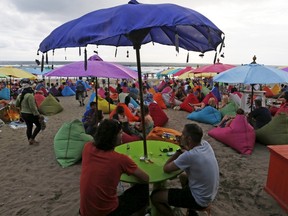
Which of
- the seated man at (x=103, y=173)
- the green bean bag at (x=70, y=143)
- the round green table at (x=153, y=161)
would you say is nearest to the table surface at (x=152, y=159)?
the round green table at (x=153, y=161)

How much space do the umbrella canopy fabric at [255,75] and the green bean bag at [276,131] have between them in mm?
845

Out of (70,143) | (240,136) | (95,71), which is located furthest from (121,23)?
(240,136)

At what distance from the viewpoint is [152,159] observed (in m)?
Result: 2.97

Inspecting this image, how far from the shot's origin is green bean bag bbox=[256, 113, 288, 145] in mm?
5582

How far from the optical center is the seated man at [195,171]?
238 cm

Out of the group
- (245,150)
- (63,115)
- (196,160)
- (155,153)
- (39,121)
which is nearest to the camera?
(196,160)

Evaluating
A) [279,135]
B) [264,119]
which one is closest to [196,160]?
[279,135]

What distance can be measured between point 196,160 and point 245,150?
141 inches

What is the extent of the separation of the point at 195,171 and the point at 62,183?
8.90 ft

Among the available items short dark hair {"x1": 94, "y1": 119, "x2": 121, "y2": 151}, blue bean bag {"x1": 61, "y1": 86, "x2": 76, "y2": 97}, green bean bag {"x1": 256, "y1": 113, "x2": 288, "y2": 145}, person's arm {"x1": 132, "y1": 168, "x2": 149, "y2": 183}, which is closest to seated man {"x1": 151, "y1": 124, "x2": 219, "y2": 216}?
person's arm {"x1": 132, "y1": 168, "x2": 149, "y2": 183}

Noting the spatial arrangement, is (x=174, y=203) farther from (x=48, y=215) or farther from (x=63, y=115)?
(x=63, y=115)

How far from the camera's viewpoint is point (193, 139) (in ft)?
8.09

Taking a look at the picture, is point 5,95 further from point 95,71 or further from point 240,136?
point 240,136

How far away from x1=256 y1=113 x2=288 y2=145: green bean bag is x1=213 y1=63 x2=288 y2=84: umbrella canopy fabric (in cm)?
→ 84
